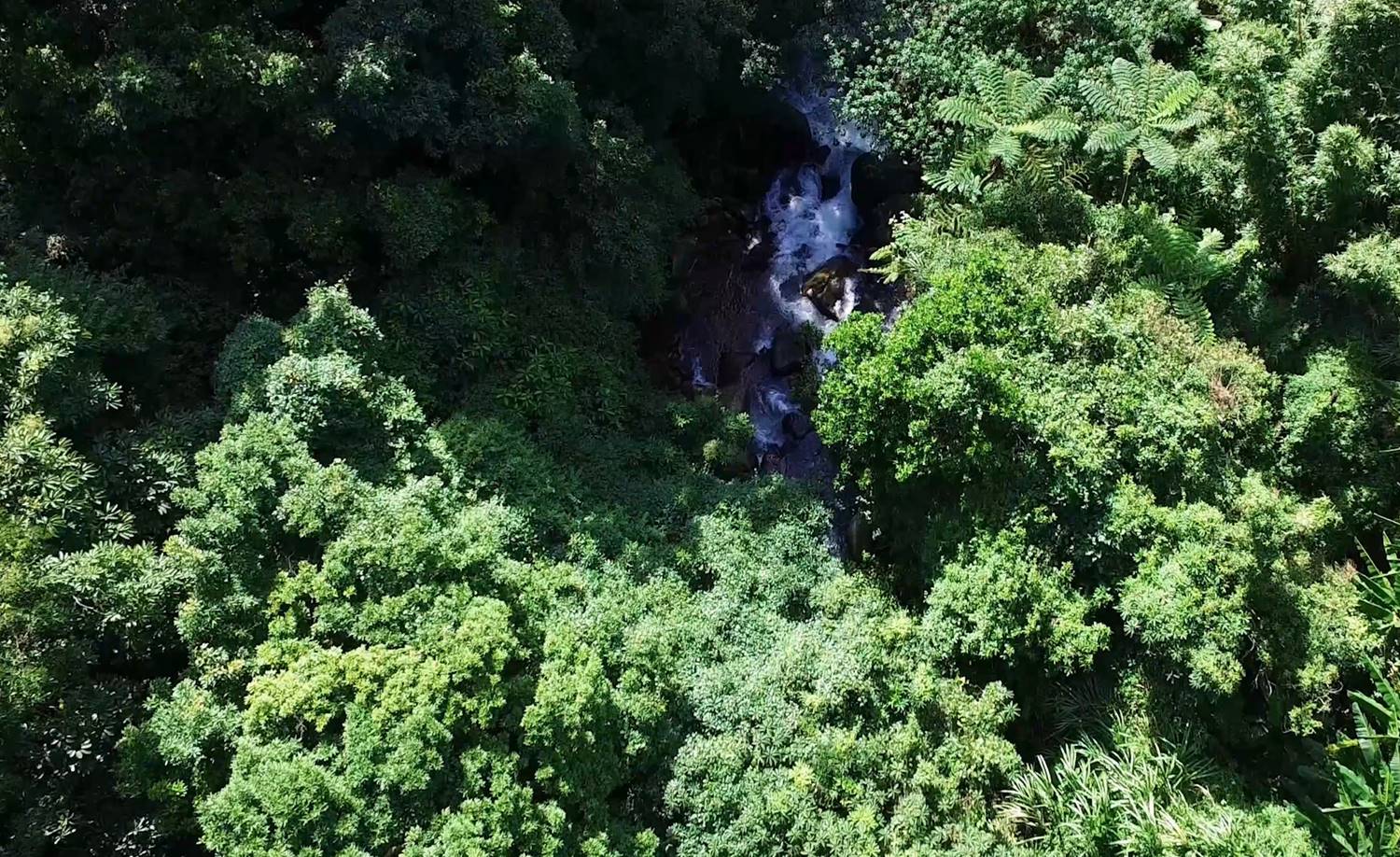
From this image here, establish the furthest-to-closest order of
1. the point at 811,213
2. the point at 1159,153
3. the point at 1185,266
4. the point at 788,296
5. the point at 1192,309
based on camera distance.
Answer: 1. the point at 811,213
2. the point at 788,296
3. the point at 1159,153
4. the point at 1185,266
5. the point at 1192,309

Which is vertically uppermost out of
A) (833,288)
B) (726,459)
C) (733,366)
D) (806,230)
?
(806,230)

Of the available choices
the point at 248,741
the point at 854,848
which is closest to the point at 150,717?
the point at 248,741

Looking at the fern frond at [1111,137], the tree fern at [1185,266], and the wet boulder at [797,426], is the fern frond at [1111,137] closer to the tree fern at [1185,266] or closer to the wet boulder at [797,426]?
the tree fern at [1185,266]

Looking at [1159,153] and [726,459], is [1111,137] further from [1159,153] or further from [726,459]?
[726,459]

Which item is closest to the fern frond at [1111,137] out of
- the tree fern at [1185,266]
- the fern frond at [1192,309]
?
the tree fern at [1185,266]

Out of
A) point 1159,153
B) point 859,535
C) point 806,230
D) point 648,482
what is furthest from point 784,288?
point 1159,153

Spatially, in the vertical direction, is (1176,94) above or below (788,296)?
above

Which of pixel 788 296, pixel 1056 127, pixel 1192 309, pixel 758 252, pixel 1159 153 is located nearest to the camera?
pixel 1192 309
